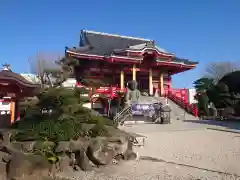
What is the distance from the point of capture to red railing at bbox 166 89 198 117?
21.0 metres

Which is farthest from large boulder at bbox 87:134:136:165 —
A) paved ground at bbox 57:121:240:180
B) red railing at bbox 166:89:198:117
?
red railing at bbox 166:89:198:117

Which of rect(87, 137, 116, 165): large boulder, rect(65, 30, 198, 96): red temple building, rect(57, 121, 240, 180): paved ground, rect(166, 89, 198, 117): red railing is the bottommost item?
rect(57, 121, 240, 180): paved ground

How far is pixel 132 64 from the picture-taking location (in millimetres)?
23547

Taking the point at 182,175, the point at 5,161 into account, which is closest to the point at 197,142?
the point at 182,175

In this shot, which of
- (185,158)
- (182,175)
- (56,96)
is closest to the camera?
(182,175)

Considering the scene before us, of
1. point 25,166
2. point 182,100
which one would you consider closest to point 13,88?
point 25,166

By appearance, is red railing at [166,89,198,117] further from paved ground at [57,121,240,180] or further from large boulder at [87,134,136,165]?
large boulder at [87,134,136,165]

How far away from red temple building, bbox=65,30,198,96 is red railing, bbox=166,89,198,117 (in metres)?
0.78

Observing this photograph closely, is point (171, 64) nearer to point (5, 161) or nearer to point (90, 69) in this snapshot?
point (90, 69)

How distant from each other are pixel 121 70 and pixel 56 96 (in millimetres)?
16308

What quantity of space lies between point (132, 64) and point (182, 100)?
248 inches

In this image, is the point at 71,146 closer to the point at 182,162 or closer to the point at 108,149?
the point at 108,149

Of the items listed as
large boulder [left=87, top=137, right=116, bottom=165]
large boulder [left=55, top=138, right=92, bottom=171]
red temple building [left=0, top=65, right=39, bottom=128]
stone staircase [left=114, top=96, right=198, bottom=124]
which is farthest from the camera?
stone staircase [left=114, top=96, right=198, bottom=124]

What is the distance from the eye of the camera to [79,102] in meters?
8.27
